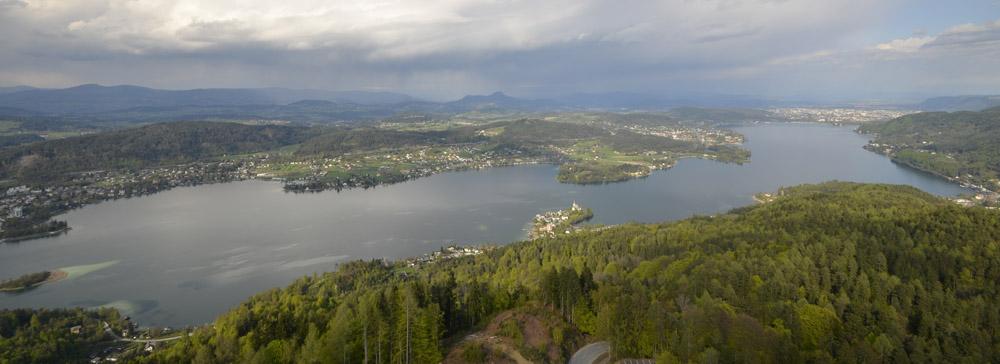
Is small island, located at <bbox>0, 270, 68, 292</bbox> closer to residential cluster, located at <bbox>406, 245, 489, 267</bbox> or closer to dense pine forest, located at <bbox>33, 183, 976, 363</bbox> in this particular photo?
dense pine forest, located at <bbox>33, 183, 976, 363</bbox>

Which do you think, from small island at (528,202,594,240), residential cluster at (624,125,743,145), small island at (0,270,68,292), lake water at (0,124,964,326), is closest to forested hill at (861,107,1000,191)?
lake water at (0,124,964,326)

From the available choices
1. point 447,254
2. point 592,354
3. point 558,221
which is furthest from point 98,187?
point 592,354

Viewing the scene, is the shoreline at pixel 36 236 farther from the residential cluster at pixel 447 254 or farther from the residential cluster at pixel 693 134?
the residential cluster at pixel 693 134

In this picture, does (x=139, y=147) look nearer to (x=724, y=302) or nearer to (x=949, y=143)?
(x=724, y=302)

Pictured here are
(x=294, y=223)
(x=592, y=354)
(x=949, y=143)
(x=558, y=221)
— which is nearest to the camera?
(x=592, y=354)

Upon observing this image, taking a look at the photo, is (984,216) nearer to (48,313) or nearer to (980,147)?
(48,313)

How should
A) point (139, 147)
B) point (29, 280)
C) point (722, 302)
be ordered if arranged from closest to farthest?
point (722, 302) → point (29, 280) → point (139, 147)

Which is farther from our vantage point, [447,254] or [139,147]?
[139,147]
